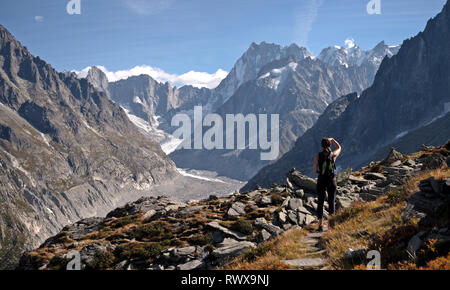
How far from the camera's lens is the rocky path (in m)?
11.1

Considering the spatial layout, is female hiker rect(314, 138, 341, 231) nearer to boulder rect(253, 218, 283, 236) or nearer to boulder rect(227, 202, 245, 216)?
boulder rect(253, 218, 283, 236)

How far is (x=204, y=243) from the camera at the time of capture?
21.7 metres

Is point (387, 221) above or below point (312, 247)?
above

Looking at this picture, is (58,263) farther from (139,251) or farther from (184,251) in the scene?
(184,251)

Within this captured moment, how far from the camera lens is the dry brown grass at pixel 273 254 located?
462 inches

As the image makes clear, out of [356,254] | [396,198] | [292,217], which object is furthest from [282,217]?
[356,254]

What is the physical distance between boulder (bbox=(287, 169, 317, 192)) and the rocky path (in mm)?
14546

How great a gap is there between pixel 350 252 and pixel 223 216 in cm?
1805
